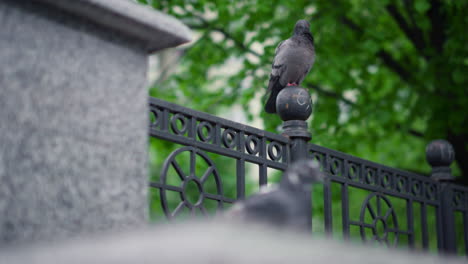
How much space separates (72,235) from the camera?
1780 mm

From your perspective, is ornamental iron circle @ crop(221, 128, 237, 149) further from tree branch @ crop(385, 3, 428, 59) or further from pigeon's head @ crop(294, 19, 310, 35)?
tree branch @ crop(385, 3, 428, 59)

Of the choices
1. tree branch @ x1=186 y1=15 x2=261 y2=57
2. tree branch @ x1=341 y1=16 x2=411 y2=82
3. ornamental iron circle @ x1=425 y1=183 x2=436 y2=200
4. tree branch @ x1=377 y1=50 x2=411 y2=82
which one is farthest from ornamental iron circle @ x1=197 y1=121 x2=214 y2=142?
tree branch @ x1=377 y1=50 x2=411 y2=82

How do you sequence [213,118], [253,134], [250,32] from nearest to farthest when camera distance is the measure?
1. [213,118]
2. [253,134]
3. [250,32]

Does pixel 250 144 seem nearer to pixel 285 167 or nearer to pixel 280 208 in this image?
pixel 285 167

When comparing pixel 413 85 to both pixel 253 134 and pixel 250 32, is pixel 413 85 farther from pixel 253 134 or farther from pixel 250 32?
→ pixel 253 134

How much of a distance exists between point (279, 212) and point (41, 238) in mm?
713

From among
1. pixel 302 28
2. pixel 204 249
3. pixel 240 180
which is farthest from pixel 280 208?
pixel 302 28

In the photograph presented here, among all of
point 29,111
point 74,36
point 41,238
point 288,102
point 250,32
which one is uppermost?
point 250,32

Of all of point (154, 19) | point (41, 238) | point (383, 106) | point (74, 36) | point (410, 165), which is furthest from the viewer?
point (410, 165)

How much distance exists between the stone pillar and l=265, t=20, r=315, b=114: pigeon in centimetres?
245

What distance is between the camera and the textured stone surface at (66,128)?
1704 mm

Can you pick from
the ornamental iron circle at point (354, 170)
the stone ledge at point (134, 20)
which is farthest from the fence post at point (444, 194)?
the stone ledge at point (134, 20)

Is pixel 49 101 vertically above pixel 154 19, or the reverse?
pixel 154 19

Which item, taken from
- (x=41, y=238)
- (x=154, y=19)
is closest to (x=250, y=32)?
(x=154, y=19)
